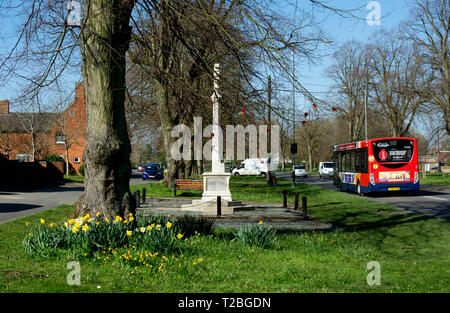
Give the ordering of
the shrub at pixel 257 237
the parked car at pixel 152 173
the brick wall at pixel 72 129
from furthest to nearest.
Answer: the parked car at pixel 152 173 < the brick wall at pixel 72 129 < the shrub at pixel 257 237

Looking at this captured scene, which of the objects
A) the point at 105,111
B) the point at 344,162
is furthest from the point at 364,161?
the point at 105,111

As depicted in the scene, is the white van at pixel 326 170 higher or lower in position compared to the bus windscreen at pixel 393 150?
lower

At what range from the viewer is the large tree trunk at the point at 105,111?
28.0ft

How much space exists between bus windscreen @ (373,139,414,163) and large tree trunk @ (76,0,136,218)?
18575 millimetres

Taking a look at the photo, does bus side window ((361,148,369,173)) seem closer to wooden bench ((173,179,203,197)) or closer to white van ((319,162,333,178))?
wooden bench ((173,179,203,197))

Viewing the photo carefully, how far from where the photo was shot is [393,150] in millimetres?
24656

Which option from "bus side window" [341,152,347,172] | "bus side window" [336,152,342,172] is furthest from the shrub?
"bus side window" [336,152,342,172]

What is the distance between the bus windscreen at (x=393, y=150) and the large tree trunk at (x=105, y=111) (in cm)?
1858

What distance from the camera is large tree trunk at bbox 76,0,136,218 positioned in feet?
28.0

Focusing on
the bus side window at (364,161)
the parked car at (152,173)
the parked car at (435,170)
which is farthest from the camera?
the parked car at (435,170)

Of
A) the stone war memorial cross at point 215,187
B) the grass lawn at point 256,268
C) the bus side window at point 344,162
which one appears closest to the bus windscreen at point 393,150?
the bus side window at point 344,162

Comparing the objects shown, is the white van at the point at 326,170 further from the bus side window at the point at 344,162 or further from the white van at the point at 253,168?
the bus side window at the point at 344,162

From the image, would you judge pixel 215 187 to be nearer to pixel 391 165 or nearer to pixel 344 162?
pixel 391 165
